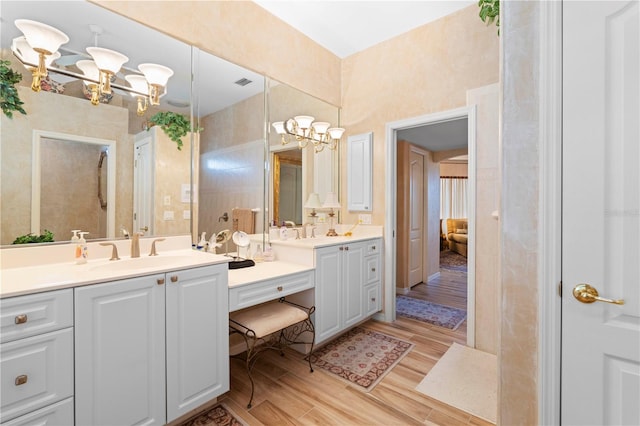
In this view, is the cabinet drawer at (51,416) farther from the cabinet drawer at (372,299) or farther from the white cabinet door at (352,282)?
the cabinet drawer at (372,299)

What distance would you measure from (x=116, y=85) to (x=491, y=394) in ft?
10.6

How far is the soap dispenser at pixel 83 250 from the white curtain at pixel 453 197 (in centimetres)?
856

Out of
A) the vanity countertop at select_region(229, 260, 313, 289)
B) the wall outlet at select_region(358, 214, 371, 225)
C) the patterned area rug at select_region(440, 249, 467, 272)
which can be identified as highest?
the wall outlet at select_region(358, 214, 371, 225)

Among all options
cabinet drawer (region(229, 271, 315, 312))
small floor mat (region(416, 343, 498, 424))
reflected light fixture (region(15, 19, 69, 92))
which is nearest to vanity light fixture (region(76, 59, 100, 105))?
reflected light fixture (region(15, 19, 69, 92))

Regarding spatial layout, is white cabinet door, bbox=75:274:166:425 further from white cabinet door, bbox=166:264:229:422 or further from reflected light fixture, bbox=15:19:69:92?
reflected light fixture, bbox=15:19:69:92

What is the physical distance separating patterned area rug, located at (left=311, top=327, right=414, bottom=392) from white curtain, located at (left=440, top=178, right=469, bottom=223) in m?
6.75

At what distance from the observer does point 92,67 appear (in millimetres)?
1647

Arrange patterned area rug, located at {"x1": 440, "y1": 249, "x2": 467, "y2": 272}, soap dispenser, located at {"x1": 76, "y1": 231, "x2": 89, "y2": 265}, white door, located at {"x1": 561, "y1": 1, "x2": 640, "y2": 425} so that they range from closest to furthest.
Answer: white door, located at {"x1": 561, "y1": 1, "x2": 640, "y2": 425}, soap dispenser, located at {"x1": 76, "y1": 231, "x2": 89, "y2": 265}, patterned area rug, located at {"x1": 440, "y1": 249, "x2": 467, "y2": 272}

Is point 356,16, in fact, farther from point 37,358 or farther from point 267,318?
point 37,358

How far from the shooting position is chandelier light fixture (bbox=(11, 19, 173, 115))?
1.44m

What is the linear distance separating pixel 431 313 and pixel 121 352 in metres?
3.11

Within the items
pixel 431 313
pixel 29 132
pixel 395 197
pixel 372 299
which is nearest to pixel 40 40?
pixel 29 132

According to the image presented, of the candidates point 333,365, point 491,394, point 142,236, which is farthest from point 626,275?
point 142,236

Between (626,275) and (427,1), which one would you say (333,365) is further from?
(427,1)
